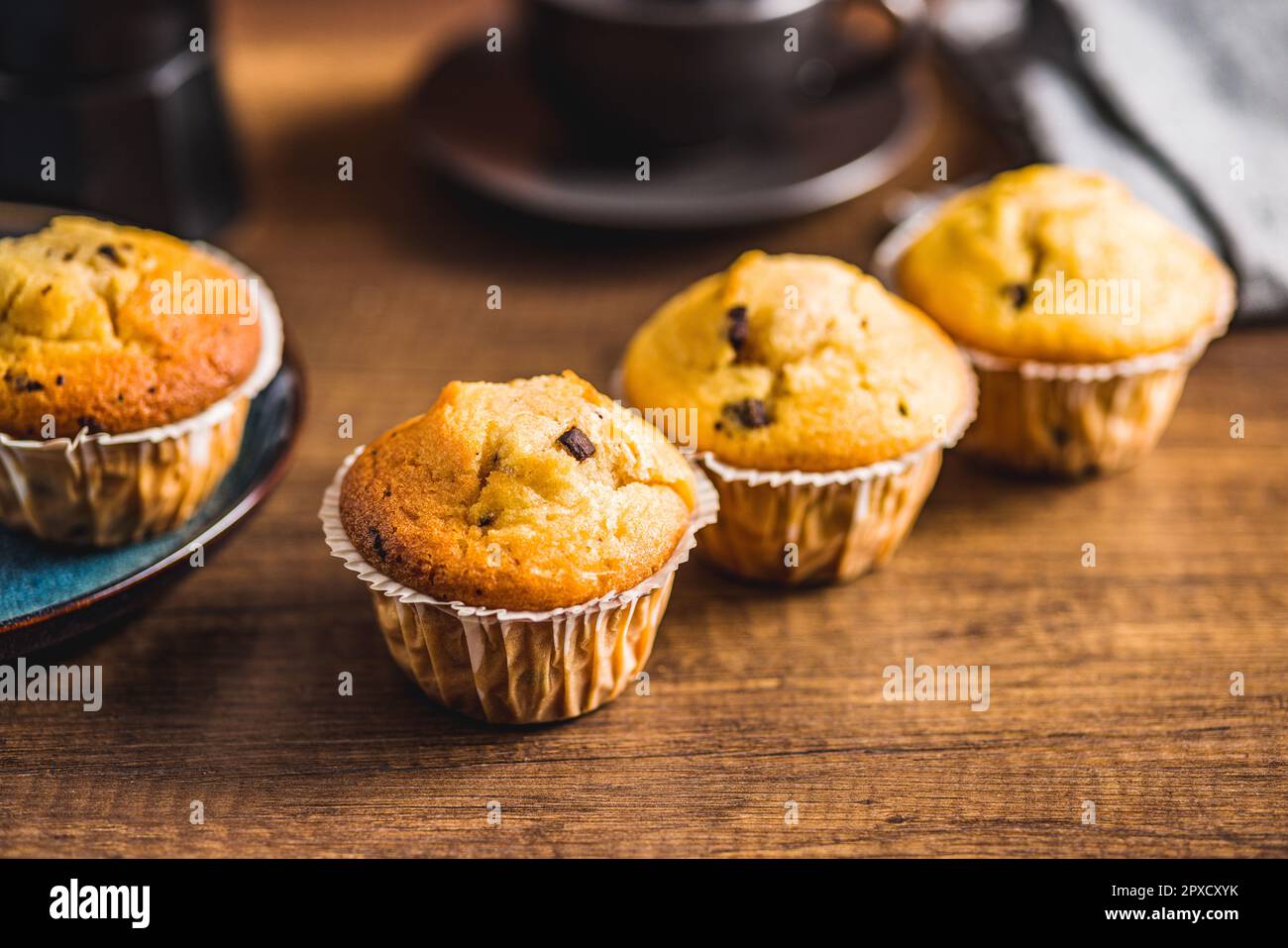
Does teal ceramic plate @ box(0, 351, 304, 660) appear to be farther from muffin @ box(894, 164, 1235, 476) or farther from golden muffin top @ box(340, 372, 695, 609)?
muffin @ box(894, 164, 1235, 476)

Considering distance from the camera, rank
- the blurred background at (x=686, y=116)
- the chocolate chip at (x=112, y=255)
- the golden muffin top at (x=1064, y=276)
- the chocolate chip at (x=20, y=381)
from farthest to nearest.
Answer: the blurred background at (x=686, y=116), the golden muffin top at (x=1064, y=276), the chocolate chip at (x=112, y=255), the chocolate chip at (x=20, y=381)

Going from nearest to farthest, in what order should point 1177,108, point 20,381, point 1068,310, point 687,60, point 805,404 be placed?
point 20,381
point 805,404
point 1068,310
point 687,60
point 1177,108

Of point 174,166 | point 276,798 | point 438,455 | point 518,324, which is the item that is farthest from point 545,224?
point 276,798

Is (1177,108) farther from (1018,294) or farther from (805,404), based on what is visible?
(805,404)

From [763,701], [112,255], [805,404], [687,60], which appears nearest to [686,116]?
[687,60]

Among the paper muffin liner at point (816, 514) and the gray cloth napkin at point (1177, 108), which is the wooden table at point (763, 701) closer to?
the paper muffin liner at point (816, 514)

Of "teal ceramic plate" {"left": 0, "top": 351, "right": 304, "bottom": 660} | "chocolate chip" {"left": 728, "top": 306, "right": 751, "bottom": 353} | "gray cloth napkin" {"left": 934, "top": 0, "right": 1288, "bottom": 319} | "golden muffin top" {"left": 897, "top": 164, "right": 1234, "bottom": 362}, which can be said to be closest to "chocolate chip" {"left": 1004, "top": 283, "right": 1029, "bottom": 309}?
"golden muffin top" {"left": 897, "top": 164, "right": 1234, "bottom": 362}

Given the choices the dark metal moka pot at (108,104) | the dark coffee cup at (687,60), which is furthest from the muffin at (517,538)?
the dark coffee cup at (687,60)
